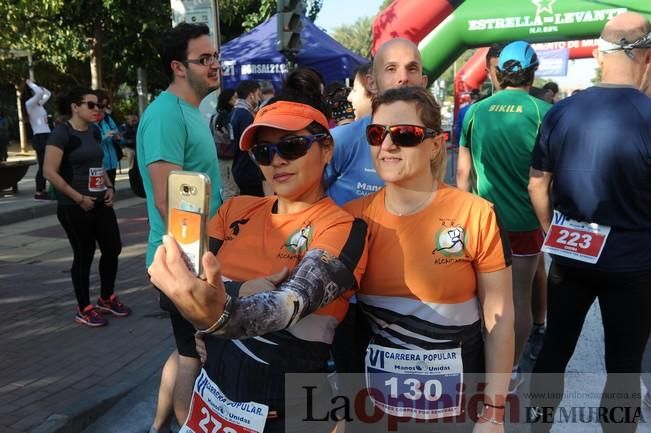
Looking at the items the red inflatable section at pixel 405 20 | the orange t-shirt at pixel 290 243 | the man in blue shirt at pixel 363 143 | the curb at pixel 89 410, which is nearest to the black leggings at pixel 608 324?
the man in blue shirt at pixel 363 143

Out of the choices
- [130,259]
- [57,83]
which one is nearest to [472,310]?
[130,259]

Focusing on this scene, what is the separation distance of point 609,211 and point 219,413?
1.78 meters

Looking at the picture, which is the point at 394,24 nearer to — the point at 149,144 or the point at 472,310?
the point at 149,144

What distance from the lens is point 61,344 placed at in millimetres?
4395

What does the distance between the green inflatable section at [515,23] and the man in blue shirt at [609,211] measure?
6.00 meters

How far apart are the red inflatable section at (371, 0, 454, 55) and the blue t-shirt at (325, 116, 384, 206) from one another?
203 inches

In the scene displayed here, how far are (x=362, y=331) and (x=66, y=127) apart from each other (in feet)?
11.8

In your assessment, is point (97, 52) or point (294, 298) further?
point (97, 52)

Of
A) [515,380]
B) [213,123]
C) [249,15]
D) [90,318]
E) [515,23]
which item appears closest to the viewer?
[515,380]

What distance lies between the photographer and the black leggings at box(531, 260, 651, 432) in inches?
95.0

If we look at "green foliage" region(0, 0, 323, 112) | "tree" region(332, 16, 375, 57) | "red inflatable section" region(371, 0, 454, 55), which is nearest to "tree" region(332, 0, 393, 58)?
"tree" region(332, 16, 375, 57)

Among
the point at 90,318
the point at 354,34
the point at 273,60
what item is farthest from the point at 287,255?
the point at 354,34

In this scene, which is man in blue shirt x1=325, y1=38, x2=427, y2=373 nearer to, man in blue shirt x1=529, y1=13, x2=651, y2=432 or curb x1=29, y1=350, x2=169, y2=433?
man in blue shirt x1=529, y1=13, x2=651, y2=432

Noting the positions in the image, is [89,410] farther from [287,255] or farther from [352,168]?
[287,255]
